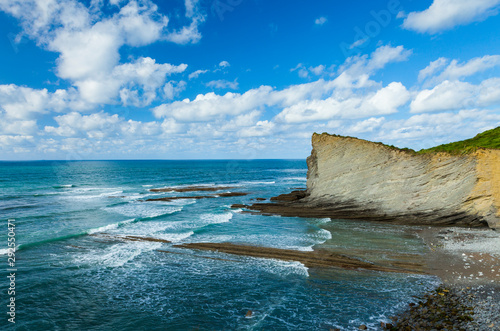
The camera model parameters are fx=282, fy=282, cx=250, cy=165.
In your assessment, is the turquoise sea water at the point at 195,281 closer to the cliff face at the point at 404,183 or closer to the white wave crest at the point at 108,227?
the white wave crest at the point at 108,227

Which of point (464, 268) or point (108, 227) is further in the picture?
point (108, 227)

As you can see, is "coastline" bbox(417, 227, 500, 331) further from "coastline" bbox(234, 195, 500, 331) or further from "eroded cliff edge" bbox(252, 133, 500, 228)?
"eroded cliff edge" bbox(252, 133, 500, 228)

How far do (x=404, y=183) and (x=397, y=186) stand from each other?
0.75 meters

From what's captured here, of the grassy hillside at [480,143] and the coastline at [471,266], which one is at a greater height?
the grassy hillside at [480,143]

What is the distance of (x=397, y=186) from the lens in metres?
29.4

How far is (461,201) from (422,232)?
4.62 meters

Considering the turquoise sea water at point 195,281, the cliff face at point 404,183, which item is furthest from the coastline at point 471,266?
the cliff face at point 404,183

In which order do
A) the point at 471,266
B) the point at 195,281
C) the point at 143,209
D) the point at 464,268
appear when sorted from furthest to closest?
1. the point at 143,209
2. the point at 471,266
3. the point at 464,268
4. the point at 195,281

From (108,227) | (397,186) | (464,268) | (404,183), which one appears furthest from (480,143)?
(108,227)

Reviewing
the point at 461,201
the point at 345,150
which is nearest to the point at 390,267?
the point at 461,201

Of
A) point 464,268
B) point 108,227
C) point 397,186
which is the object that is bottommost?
point 464,268

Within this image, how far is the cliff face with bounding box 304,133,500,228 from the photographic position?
2438 cm

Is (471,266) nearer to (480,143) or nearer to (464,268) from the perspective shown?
(464,268)

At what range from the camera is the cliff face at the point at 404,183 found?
24375mm
